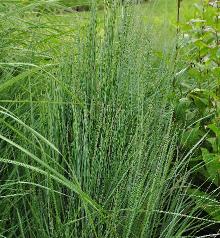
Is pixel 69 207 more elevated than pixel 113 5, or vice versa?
pixel 113 5

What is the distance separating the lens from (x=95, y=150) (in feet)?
5.72

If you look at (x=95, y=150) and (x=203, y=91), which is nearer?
(x=95, y=150)

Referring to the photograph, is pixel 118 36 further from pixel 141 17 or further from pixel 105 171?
pixel 105 171

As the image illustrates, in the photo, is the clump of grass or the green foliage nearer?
the clump of grass

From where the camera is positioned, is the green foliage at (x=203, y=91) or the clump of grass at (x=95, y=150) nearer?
the clump of grass at (x=95, y=150)

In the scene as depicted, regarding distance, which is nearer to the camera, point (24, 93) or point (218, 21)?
point (24, 93)

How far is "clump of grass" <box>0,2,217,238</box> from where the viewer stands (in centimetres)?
164

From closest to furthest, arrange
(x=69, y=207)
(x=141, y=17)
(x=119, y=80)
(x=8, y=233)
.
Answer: (x=69, y=207) < (x=8, y=233) < (x=119, y=80) < (x=141, y=17)

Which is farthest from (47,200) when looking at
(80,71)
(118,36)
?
(118,36)

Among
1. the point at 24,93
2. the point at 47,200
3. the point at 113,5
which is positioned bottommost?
the point at 47,200

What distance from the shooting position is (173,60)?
8.29 ft

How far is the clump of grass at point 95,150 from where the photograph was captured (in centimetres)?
164

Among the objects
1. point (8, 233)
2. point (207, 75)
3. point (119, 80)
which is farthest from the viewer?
point (207, 75)

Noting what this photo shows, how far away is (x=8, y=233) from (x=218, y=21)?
1378 millimetres
